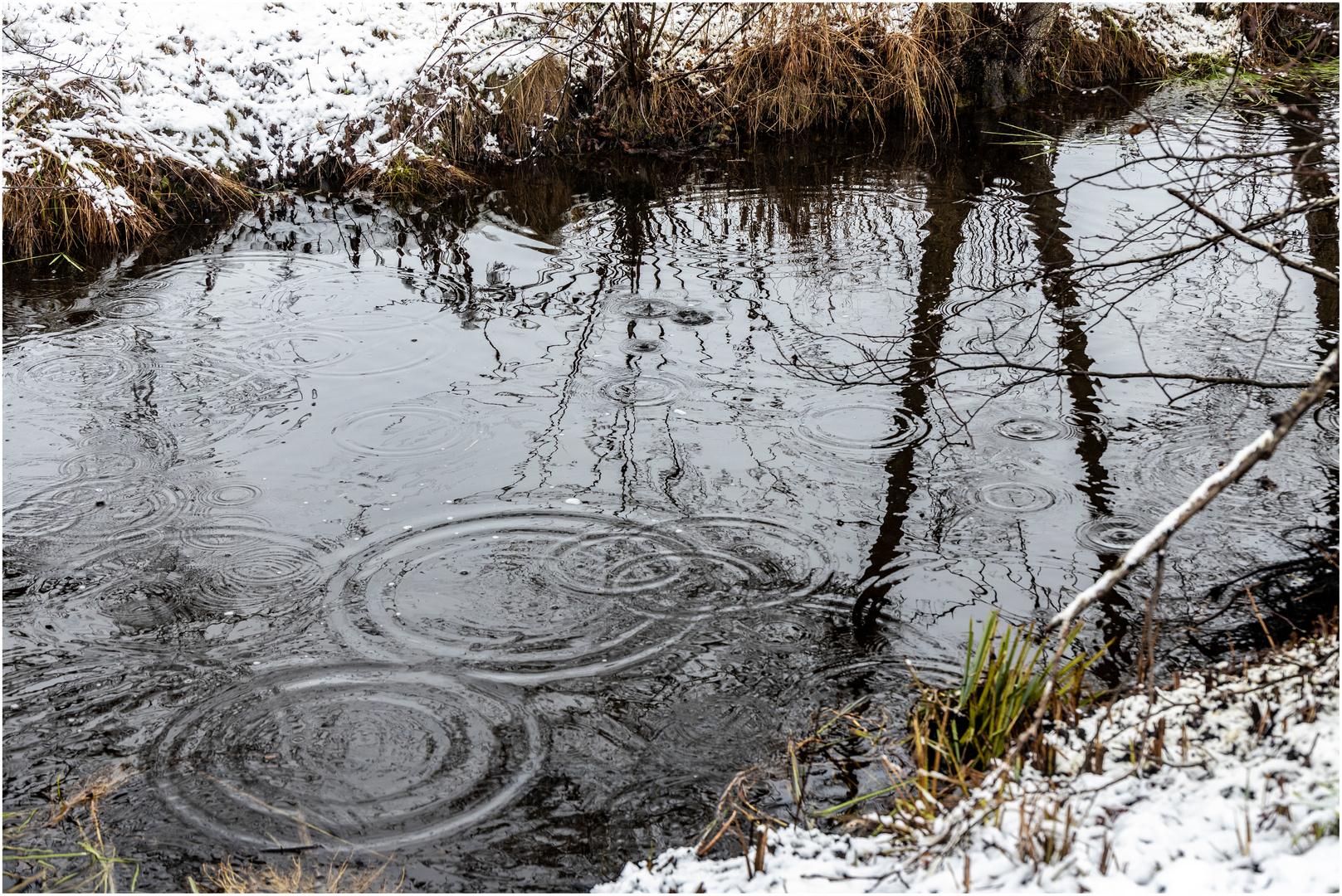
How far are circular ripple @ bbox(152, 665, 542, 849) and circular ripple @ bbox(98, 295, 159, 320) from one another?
13.4 ft

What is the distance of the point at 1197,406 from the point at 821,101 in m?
6.65

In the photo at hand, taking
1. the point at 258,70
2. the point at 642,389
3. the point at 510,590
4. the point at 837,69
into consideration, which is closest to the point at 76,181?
the point at 258,70

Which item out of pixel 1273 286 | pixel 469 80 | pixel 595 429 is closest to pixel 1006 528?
pixel 595 429

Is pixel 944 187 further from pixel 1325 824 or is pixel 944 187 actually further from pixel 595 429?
pixel 1325 824

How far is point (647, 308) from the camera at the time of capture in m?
6.81

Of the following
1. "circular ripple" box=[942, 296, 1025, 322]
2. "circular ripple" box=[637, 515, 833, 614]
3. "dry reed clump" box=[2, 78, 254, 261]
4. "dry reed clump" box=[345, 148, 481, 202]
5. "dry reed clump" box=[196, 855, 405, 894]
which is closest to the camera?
"dry reed clump" box=[196, 855, 405, 894]

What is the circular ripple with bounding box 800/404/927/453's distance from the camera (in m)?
5.12

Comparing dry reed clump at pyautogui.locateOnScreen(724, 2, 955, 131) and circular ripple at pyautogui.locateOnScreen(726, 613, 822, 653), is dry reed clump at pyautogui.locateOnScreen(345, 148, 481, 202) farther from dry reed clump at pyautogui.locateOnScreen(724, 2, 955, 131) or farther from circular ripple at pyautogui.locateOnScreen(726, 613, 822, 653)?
circular ripple at pyautogui.locateOnScreen(726, 613, 822, 653)

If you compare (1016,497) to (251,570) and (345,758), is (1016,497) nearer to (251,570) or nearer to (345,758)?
(345,758)

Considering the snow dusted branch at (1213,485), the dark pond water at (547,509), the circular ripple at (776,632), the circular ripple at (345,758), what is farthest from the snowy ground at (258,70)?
the snow dusted branch at (1213,485)

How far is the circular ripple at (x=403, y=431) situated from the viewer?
520 centimetres

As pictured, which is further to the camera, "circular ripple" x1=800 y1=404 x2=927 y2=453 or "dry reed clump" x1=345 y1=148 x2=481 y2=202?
"dry reed clump" x1=345 y1=148 x2=481 y2=202

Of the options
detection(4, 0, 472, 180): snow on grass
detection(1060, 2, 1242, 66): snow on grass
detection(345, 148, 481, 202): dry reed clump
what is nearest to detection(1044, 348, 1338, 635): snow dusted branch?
detection(345, 148, 481, 202): dry reed clump

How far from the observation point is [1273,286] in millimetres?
6613
